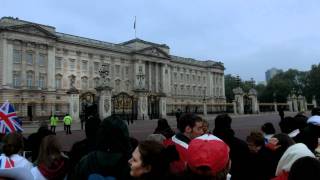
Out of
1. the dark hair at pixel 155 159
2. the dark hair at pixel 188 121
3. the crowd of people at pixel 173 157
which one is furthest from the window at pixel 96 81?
the dark hair at pixel 155 159

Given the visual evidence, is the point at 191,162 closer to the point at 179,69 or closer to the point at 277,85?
the point at 179,69

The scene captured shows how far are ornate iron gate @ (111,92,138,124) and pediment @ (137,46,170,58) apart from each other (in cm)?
3517

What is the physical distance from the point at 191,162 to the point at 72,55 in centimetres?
6193

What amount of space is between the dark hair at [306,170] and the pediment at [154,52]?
230 ft

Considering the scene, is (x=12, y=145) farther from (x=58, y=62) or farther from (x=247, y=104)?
(x=58, y=62)

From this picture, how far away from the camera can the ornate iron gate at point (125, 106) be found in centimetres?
3469

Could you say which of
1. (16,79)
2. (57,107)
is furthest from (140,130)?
(16,79)

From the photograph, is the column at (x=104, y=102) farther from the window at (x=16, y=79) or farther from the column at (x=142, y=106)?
the window at (x=16, y=79)

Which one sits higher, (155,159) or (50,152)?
(155,159)

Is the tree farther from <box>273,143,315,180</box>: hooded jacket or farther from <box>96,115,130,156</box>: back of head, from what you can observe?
<box>96,115,130,156</box>: back of head

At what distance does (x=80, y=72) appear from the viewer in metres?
63.8

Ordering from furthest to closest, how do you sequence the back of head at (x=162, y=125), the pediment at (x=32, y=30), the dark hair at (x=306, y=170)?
the pediment at (x=32, y=30) → the back of head at (x=162, y=125) → the dark hair at (x=306, y=170)

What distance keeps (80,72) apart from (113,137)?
62314mm

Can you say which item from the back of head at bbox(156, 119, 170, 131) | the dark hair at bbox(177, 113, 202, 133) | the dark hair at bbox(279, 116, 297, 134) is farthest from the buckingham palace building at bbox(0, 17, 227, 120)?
the dark hair at bbox(177, 113, 202, 133)
